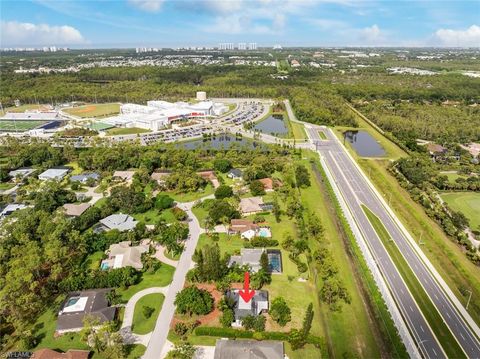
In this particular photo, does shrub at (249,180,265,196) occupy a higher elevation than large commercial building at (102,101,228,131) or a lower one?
lower

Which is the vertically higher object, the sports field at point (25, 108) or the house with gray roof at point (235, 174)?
the sports field at point (25, 108)

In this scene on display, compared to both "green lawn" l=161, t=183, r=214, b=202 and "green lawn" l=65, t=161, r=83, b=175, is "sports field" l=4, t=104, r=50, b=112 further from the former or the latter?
"green lawn" l=161, t=183, r=214, b=202

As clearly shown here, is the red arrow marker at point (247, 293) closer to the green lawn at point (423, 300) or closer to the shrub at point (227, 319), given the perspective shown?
the shrub at point (227, 319)

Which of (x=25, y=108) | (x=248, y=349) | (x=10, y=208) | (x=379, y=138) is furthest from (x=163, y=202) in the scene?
(x=25, y=108)

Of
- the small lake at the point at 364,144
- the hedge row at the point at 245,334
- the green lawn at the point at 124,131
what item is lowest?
the hedge row at the point at 245,334

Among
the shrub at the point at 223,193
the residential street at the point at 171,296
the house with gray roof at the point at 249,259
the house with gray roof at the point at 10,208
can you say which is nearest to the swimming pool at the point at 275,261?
the house with gray roof at the point at 249,259

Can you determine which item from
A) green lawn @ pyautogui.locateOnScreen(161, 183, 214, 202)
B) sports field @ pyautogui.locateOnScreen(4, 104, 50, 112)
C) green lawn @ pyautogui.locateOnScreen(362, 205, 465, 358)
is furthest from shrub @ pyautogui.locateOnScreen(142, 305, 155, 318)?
sports field @ pyautogui.locateOnScreen(4, 104, 50, 112)

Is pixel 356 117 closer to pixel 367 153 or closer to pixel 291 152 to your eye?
pixel 367 153

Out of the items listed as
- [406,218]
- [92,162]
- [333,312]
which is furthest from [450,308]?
[92,162]

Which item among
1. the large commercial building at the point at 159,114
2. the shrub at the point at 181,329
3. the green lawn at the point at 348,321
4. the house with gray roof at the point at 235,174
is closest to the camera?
the green lawn at the point at 348,321
